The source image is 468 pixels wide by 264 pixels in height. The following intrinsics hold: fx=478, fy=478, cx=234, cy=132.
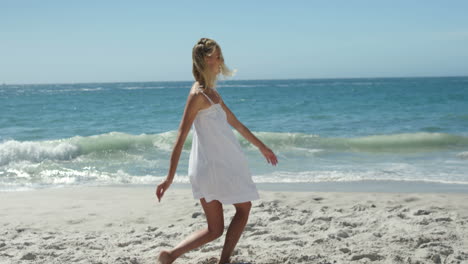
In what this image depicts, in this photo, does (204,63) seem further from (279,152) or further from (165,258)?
(279,152)

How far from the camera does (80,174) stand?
Answer: 30.9 feet

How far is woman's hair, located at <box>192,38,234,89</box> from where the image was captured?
3.17m

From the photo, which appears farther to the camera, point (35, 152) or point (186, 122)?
point (35, 152)

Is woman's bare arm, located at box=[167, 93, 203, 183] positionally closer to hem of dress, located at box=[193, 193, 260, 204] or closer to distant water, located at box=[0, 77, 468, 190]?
hem of dress, located at box=[193, 193, 260, 204]

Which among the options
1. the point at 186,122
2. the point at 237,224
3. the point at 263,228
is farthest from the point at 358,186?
the point at 186,122

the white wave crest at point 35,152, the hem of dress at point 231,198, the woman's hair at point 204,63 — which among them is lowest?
the white wave crest at point 35,152

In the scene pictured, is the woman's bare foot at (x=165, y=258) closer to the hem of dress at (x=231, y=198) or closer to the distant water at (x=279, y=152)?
the hem of dress at (x=231, y=198)

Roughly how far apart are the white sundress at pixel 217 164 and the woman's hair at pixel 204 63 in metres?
0.13

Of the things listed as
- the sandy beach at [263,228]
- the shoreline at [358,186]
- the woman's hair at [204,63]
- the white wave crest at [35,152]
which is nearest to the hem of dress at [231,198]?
the woman's hair at [204,63]

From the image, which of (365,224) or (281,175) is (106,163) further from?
(365,224)

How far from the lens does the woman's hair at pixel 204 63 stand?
10.4ft

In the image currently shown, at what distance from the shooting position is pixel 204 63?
10.5 ft

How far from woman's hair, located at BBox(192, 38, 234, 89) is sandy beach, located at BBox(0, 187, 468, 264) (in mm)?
1514

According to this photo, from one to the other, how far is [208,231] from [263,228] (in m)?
1.53
